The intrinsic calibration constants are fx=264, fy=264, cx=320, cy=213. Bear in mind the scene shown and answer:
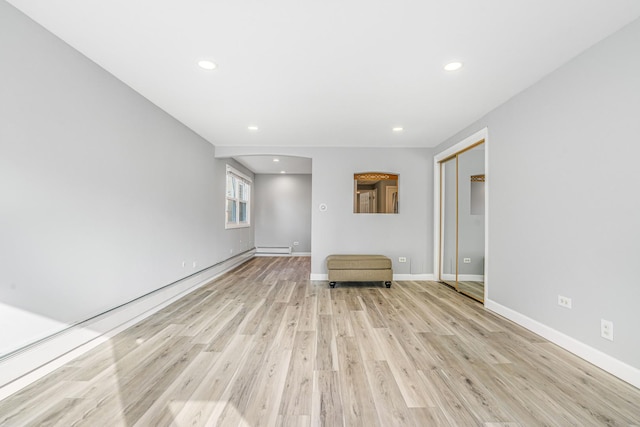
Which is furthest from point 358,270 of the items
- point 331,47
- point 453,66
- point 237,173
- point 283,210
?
point 283,210

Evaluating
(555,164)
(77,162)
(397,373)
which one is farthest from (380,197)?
(77,162)

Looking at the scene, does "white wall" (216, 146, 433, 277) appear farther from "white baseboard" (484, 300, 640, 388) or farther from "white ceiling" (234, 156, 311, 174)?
"white baseboard" (484, 300, 640, 388)

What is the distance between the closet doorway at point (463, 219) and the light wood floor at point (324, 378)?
1029 mm

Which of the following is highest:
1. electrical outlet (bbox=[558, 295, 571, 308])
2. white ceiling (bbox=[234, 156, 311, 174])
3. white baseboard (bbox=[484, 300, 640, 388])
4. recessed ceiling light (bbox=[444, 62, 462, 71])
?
white ceiling (bbox=[234, 156, 311, 174])

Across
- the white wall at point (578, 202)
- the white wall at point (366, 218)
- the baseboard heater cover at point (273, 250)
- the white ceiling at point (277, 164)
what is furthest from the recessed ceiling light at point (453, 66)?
the baseboard heater cover at point (273, 250)

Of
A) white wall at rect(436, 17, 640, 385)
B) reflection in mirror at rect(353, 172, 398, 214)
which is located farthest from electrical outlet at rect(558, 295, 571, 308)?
reflection in mirror at rect(353, 172, 398, 214)

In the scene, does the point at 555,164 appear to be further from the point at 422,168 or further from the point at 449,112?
the point at 422,168

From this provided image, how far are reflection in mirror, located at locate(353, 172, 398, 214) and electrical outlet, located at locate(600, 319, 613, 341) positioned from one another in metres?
3.31

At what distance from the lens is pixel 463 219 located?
423cm

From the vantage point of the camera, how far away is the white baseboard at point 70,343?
175 centimetres

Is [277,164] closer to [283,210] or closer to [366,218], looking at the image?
[283,210]

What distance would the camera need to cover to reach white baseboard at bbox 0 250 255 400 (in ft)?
5.75

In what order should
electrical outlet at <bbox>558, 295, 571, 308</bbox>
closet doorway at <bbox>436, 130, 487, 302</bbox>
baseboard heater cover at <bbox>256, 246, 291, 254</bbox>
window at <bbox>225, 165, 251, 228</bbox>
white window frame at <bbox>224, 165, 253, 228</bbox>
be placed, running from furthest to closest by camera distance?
1. baseboard heater cover at <bbox>256, 246, 291, 254</bbox>
2. window at <bbox>225, 165, 251, 228</bbox>
3. white window frame at <bbox>224, 165, 253, 228</bbox>
4. closet doorway at <bbox>436, 130, 487, 302</bbox>
5. electrical outlet at <bbox>558, 295, 571, 308</bbox>

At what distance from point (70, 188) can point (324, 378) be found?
102 inches
